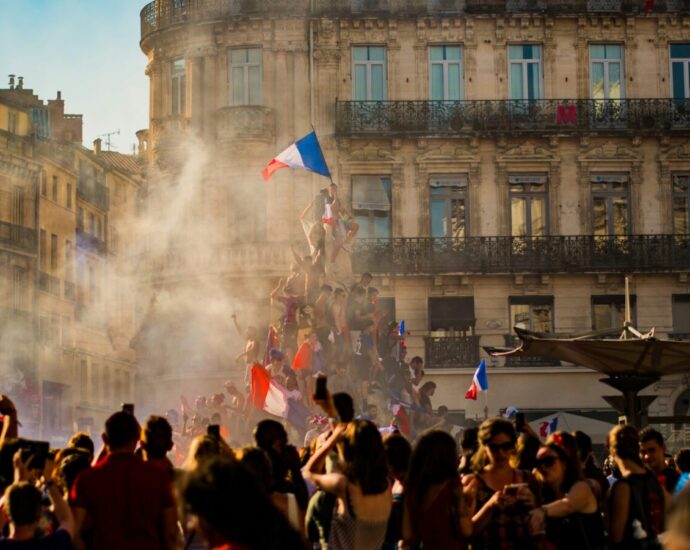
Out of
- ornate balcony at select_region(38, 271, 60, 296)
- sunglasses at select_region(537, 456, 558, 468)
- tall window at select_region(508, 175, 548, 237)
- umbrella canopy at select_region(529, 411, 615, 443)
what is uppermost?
tall window at select_region(508, 175, 548, 237)

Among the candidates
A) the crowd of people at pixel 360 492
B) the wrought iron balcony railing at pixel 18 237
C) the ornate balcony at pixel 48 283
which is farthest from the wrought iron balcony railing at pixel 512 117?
the crowd of people at pixel 360 492

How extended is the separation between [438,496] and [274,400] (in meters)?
15.6

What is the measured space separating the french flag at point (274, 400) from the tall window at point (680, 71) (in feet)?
59.9

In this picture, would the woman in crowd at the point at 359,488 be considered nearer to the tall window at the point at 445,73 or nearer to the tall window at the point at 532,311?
the tall window at the point at 532,311

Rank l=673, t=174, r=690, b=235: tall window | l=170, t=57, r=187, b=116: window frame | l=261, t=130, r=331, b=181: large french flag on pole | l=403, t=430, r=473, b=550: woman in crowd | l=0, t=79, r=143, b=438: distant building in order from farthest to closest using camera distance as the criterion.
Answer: l=0, t=79, r=143, b=438: distant building
l=170, t=57, r=187, b=116: window frame
l=673, t=174, r=690, b=235: tall window
l=261, t=130, r=331, b=181: large french flag on pole
l=403, t=430, r=473, b=550: woman in crowd

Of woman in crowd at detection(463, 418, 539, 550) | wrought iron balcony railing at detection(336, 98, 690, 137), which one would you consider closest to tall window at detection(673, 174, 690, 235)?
wrought iron balcony railing at detection(336, 98, 690, 137)

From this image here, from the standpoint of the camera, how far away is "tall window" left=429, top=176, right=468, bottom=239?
3762 cm

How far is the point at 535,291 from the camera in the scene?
123 ft

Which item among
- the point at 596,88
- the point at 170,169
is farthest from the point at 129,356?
the point at 596,88

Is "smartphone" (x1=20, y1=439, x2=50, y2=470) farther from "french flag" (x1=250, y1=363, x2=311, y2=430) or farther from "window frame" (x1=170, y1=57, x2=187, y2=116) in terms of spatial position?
"window frame" (x1=170, y1=57, x2=187, y2=116)

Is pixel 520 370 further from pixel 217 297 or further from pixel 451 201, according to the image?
pixel 217 297

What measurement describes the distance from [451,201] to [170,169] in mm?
6991

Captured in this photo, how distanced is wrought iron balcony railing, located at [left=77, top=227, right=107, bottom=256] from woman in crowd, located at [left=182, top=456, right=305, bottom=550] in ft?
196

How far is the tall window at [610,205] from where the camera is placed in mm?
37625
